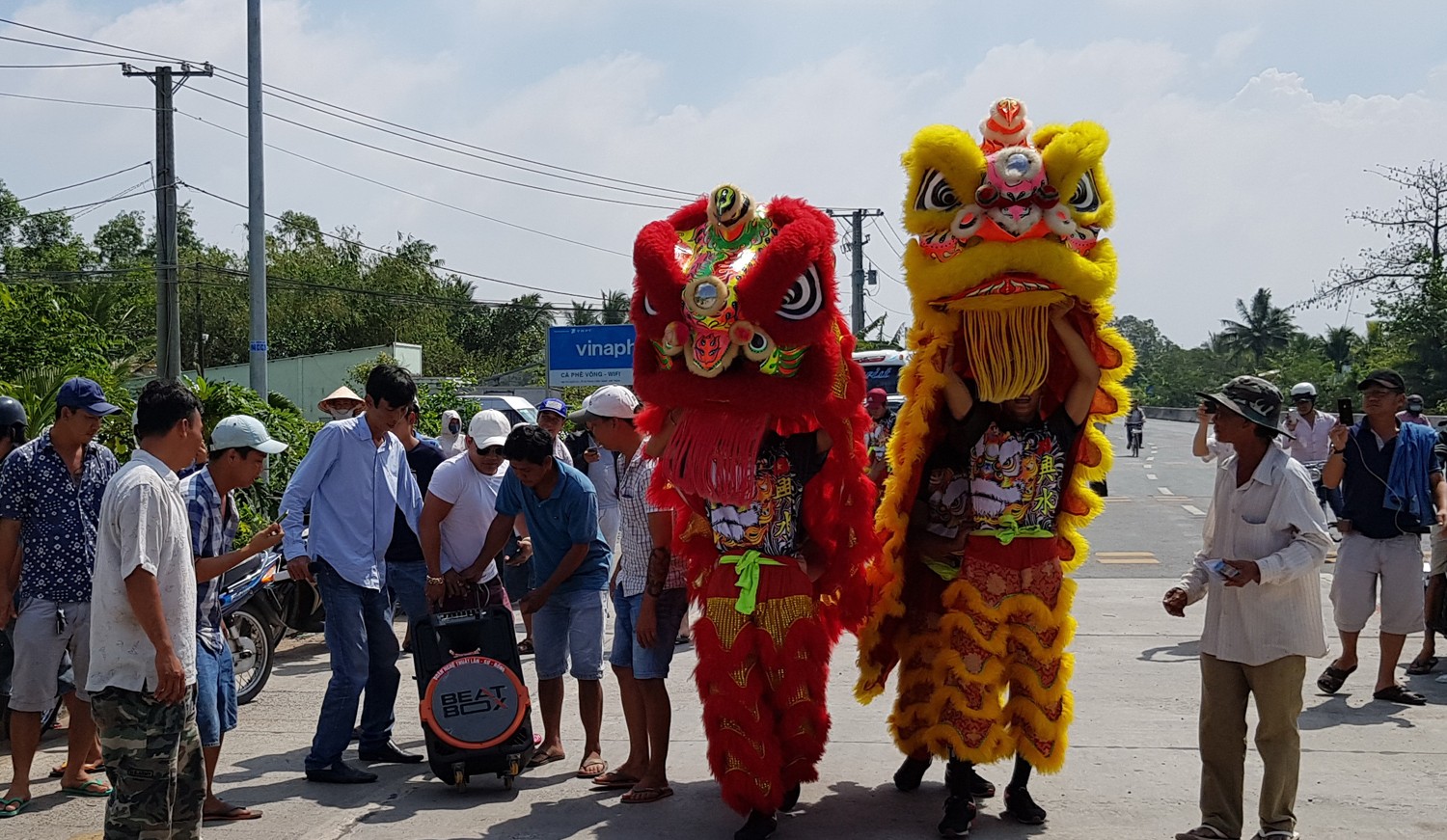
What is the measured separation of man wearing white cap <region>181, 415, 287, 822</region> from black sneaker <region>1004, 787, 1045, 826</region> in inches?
125

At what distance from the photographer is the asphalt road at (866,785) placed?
5355mm

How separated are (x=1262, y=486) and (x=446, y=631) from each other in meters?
3.78

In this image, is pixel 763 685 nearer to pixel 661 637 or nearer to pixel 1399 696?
pixel 661 637

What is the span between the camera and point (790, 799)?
214 inches

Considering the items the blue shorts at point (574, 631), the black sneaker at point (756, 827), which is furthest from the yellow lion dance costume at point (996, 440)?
the blue shorts at point (574, 631)

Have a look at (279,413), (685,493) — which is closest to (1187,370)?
(279,413)

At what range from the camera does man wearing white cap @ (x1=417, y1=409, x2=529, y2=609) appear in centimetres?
663

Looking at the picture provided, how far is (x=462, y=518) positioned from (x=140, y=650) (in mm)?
2556

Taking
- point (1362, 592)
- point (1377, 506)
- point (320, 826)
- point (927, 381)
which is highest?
point (927, 381)

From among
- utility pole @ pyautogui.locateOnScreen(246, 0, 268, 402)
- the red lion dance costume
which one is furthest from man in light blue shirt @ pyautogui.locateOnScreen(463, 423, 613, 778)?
utility pole @ pyautogui.locateOnScreen(246, 0, 268, 402)

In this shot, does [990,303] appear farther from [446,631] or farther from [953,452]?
[446,631]

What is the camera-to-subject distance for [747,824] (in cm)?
511

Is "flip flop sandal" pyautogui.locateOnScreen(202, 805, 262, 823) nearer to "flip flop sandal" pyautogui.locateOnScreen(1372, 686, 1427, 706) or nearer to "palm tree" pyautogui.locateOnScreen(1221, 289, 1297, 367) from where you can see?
"flip flop sandal" pyautogui.locateOnScreen(1372, 686, 1427, 706)

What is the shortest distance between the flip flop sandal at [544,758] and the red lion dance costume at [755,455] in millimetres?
1594
